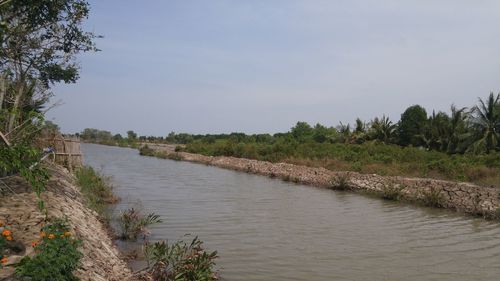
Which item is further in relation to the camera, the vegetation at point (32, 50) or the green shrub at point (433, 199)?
the green shrub at point (433, 199)

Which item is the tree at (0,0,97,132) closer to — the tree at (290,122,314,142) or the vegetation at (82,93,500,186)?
the vegetation at (82,93,500,186)

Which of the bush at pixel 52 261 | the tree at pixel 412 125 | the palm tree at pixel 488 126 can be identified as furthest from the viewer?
the tree at pixel 412 125

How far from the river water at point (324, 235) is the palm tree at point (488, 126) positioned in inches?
731

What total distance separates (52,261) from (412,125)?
46620 millimetres

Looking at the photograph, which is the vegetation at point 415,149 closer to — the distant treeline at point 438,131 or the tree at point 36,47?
the distant treeline at point 438,131

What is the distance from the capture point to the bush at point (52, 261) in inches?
163

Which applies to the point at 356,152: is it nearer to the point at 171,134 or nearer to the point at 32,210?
the point at 32,210

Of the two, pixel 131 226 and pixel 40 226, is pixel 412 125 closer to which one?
pixel 131 226

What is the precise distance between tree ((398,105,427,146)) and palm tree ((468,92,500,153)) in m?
8.31

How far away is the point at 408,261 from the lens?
1046 cm

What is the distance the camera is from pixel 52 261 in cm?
428

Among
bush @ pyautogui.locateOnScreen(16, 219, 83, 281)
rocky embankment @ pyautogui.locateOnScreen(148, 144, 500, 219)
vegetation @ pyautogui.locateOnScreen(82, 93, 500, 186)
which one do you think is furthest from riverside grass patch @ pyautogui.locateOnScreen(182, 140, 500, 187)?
bush @ pyautogui.locateOnScreen(16, 219, 83, 281)

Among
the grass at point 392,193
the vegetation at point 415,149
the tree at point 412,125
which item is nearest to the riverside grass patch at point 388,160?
the vegetation at point 415,149

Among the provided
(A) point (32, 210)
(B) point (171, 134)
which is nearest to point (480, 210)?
(A) point (32, 210)
